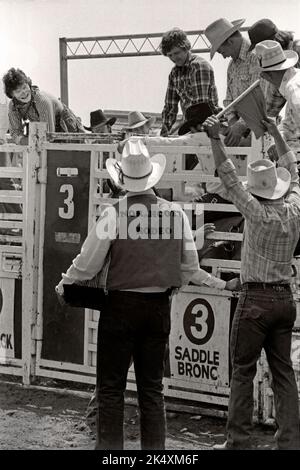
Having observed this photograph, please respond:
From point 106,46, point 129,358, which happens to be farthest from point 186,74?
point 106,46

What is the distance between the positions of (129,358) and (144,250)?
0.65 meters

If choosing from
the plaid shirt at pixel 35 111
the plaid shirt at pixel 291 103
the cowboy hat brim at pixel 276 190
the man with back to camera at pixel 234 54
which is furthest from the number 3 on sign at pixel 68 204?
the cowboy hat brim at pixel 276 190

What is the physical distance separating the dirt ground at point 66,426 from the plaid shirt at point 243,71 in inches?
95.0

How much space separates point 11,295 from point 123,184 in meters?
2.64

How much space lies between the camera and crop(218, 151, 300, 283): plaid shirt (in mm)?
5395

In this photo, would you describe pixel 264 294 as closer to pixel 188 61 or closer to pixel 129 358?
pixel 129 358

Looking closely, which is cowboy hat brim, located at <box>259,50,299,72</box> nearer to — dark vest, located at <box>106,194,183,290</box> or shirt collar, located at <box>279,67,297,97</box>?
shirt collar, located at <box>279,67,297,97</box>

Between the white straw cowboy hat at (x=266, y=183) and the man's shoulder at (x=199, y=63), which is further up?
the man's shoulder at (x=199, y=63)

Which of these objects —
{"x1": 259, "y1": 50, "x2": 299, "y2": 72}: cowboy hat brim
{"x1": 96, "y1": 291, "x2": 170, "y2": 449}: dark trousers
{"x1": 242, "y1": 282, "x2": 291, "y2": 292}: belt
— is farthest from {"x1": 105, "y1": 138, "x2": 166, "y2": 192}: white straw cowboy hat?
{"x1": 259, "y1": 50, "x2": 299, "y2": 72}: cowboy hat brim

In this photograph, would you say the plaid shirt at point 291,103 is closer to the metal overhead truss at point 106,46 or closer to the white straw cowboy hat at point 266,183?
the white straw cowboy hat at point 266,183

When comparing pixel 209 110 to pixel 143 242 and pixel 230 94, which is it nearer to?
pixel 230 94

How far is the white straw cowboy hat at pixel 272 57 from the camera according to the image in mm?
5930

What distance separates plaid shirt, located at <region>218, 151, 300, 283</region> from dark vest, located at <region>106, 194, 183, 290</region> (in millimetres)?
439
